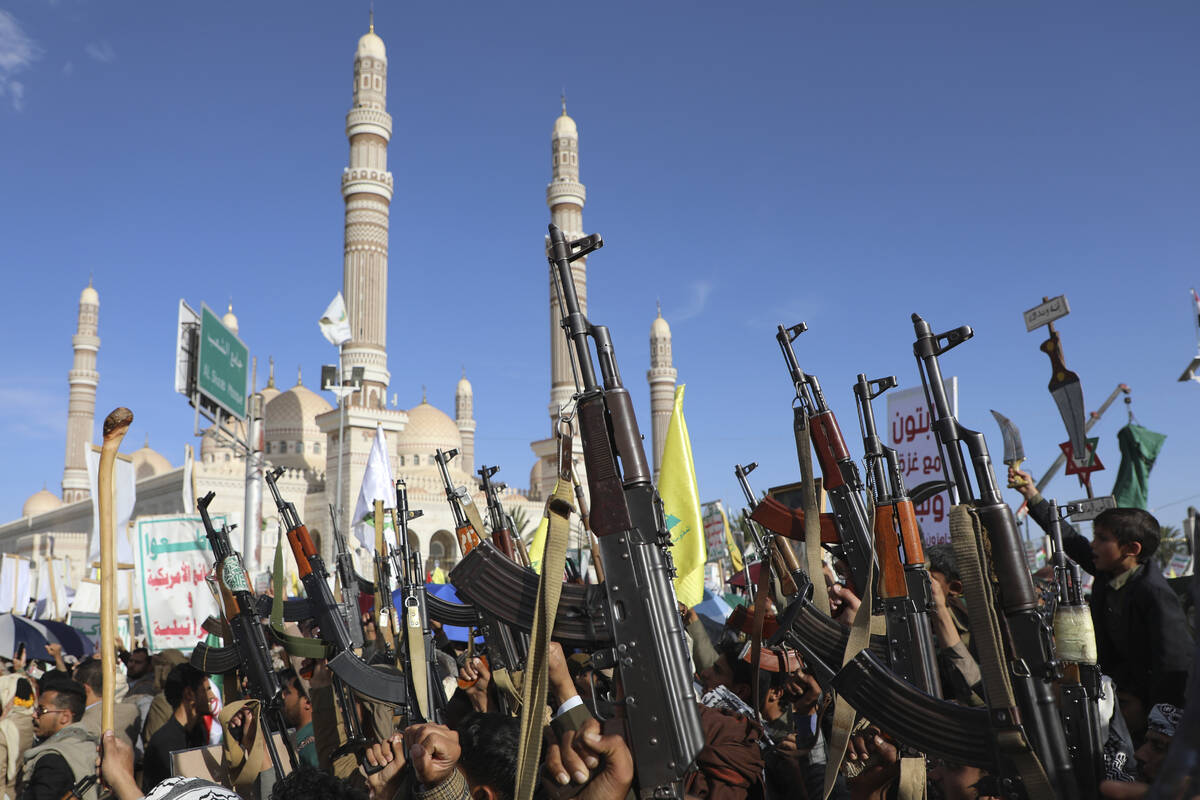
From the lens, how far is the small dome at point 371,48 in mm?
35125

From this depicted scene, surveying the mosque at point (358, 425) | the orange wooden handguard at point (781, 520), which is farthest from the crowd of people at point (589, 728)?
the mosque at point (358, 425)

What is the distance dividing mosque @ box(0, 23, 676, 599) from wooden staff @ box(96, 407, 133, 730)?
16.5 m

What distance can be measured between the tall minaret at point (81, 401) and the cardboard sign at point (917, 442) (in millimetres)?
49331

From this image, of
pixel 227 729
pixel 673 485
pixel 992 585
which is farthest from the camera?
pixel 673 485

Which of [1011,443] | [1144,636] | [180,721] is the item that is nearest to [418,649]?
[180,721]

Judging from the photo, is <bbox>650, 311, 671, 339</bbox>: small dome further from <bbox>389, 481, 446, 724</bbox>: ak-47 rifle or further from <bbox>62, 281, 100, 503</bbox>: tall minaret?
<bbox>389, 481, 446, 724</bbox>: ak-47 rifle

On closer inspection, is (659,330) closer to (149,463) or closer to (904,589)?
(149,463)

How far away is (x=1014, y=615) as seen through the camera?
2436 mm

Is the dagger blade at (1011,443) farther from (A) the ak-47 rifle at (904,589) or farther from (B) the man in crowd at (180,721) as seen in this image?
(B) the man in crowd at (180,721)

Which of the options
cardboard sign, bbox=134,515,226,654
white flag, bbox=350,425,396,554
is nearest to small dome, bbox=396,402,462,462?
white flag, bbox=350,425,396,554

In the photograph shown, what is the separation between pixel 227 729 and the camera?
3947mm

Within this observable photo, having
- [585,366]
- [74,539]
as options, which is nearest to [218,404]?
[585,366]

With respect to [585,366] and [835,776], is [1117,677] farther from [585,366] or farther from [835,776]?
[585,366]

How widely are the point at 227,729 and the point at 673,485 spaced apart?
359 centimetres
